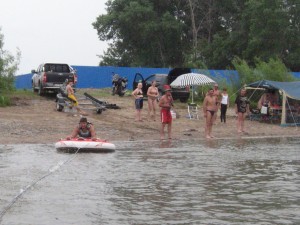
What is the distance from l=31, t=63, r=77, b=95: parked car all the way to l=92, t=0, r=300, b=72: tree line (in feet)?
55.8

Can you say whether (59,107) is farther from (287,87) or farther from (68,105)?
(287,87)

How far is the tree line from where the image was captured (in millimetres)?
50000

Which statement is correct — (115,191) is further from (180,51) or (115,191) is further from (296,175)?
(180,51)

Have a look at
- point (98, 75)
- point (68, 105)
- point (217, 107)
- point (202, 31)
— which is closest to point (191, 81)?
point (68, 105)

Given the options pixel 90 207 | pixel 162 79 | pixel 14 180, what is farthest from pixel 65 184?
pixel 162 79

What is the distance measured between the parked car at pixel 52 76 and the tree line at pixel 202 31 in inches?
670

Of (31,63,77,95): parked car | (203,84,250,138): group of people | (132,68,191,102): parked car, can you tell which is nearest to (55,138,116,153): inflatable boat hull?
(203,84,250,138): group of people

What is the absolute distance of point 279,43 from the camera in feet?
166

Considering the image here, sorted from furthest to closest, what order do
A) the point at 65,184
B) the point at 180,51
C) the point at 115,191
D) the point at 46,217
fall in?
the point at 180,51
the point at 65,184
the point at 115,191
the point at 46,217

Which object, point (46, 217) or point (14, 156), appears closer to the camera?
point (46, 217)

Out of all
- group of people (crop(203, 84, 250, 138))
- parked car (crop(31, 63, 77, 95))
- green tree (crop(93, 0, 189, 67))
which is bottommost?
group of people (crop(203, 84, 250, 138))

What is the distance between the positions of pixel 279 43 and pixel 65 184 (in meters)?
40.3

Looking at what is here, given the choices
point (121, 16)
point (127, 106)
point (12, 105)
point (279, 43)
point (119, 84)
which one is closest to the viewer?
point (12, 105)

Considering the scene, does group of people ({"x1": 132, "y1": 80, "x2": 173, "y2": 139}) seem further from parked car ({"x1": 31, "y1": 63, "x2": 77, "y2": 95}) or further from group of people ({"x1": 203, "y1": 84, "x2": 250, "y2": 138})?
parked car ({"x1": 31, "y1": 63, "x2": 77, "y2": 95})
